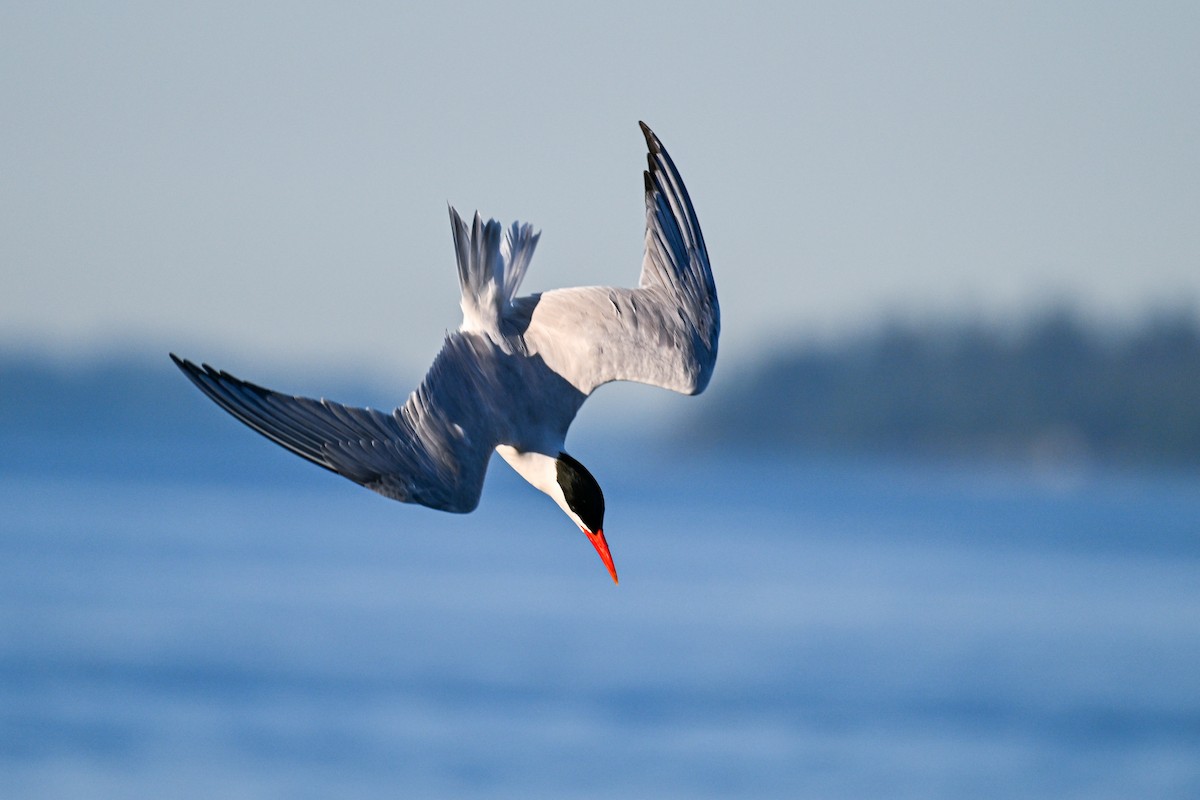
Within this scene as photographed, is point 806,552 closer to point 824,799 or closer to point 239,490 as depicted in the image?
point 824,799

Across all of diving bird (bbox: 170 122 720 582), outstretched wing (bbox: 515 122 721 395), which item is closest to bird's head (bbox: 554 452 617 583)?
diving bird (bbox: 170 122 720 582)

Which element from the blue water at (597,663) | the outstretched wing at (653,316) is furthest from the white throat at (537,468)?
the blue water at (597,663)

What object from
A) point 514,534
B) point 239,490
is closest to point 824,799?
point 514,534

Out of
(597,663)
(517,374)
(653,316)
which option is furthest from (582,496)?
(597,663)

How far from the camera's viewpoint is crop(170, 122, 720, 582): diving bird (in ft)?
19.8

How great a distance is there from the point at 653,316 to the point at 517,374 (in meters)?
0.78

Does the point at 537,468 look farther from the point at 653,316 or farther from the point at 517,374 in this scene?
the point at 653,316

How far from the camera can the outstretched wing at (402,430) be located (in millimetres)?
5922

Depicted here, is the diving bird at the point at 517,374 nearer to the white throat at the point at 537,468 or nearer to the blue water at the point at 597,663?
the white throat at the point at 537,468

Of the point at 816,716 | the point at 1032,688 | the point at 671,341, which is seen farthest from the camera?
the point at 1032,688

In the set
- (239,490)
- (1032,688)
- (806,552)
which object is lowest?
(1032,688)

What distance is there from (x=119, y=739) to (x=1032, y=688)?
74.8 ft

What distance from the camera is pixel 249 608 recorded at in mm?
50219

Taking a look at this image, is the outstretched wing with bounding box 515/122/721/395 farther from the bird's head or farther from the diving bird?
the bird's head
